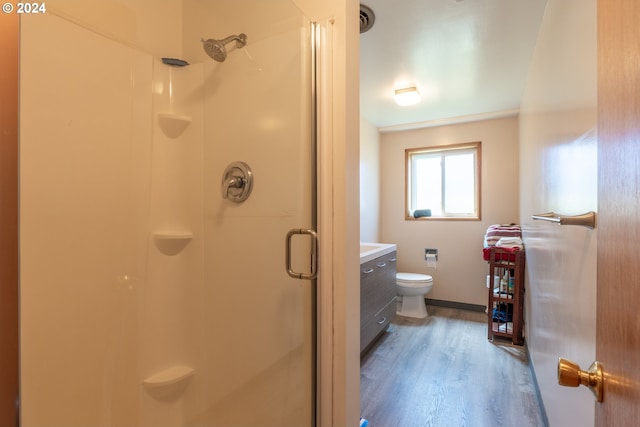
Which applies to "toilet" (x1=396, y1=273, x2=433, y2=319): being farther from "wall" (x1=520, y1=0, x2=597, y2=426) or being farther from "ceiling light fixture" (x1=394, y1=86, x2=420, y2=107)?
"ceiling light fixture" (x1=394, y1=86, x2=420, y2=107)

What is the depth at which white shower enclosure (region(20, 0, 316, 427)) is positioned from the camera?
1.10m

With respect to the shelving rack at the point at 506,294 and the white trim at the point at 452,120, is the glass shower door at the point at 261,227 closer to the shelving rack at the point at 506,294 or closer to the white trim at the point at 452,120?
the shelving rack at the point at 506,294

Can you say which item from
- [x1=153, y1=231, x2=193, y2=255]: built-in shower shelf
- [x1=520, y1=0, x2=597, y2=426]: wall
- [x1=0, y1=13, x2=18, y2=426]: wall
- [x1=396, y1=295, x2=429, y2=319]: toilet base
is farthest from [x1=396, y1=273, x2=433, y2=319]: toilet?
[x1=0, y1=13, x2=18, y2=426]: wall

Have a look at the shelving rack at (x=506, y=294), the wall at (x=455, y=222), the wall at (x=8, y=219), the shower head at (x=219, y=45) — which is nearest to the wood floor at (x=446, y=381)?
the shelving rack at (x=506, y=294)

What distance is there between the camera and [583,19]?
0.96 metres

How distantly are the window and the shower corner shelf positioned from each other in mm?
3130

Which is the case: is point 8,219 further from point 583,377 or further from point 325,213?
point 583,377

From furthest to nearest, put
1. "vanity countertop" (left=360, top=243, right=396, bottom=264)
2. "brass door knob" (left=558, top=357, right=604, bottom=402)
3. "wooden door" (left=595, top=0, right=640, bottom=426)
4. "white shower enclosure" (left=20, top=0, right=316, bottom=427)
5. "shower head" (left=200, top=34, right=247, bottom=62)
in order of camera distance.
A: "vanity countertop" (left=360, top=243, right=396, bottom=264), "shower head" (left=200, top=34, right=247, bottom=62), "white shower enclosure" (left=20, top=0, right=316, bottom=427), "brass door knob" (left=558, top=357, right=604, bottom=402), "wooden door" (left=595, top=0, right=640, bottom=426)

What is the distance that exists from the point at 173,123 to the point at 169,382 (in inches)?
50.2

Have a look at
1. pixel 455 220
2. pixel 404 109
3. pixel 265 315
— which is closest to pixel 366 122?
pixel 404 109

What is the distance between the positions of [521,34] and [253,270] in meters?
2.17

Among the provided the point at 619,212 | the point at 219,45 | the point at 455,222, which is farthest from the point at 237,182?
the point at 455,222

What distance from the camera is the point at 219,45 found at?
4.40ft

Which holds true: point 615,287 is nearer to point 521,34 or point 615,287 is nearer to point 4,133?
point 4,133
